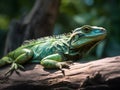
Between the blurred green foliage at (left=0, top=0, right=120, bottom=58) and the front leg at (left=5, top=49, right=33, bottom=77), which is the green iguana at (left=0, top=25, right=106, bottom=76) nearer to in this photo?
the front leg at (left=5, top=49, right=33, bottom=77)

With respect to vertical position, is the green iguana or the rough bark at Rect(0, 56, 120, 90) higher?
the green iguana

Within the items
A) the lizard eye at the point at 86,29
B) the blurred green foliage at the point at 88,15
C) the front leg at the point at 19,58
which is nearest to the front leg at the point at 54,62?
the front leg at the point at 19,58

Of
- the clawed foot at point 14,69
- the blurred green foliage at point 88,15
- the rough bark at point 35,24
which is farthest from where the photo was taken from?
the blurred green foliage at point 88,15

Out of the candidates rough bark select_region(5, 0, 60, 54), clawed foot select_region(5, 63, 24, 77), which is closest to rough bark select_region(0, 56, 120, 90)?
clawed foot select_region(5, 63, 24, 77)

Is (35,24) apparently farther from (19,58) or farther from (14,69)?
(14,69)

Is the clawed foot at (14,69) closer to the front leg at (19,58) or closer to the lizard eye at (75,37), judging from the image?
the front leg at (19,58)

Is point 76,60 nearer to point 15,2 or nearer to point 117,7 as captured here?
point 117,7

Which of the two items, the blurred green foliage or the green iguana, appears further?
the blurred green foliage
